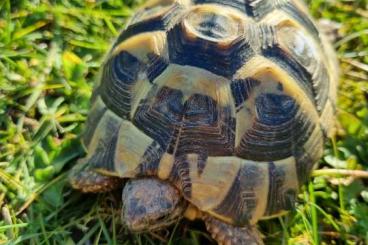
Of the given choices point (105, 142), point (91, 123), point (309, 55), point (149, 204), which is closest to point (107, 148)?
point (105, 142)

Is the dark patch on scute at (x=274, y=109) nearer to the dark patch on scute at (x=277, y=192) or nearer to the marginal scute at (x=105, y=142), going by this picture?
the dark patch on scute at (x=277, y=192)

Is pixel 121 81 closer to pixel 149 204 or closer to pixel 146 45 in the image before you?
pixel 146 45

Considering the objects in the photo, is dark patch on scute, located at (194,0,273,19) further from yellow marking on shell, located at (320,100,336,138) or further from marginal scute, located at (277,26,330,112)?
yellow marking on shell, located at (320,100,336,138)

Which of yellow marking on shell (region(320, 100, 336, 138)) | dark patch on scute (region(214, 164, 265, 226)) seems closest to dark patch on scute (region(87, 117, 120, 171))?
dark patch on scute (region(214, 164, 265, 226))

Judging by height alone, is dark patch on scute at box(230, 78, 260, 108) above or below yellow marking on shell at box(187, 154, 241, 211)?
above

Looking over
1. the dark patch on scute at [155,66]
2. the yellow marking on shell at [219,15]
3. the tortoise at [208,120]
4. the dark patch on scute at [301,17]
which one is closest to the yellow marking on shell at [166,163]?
the tortoise at [208,120]
